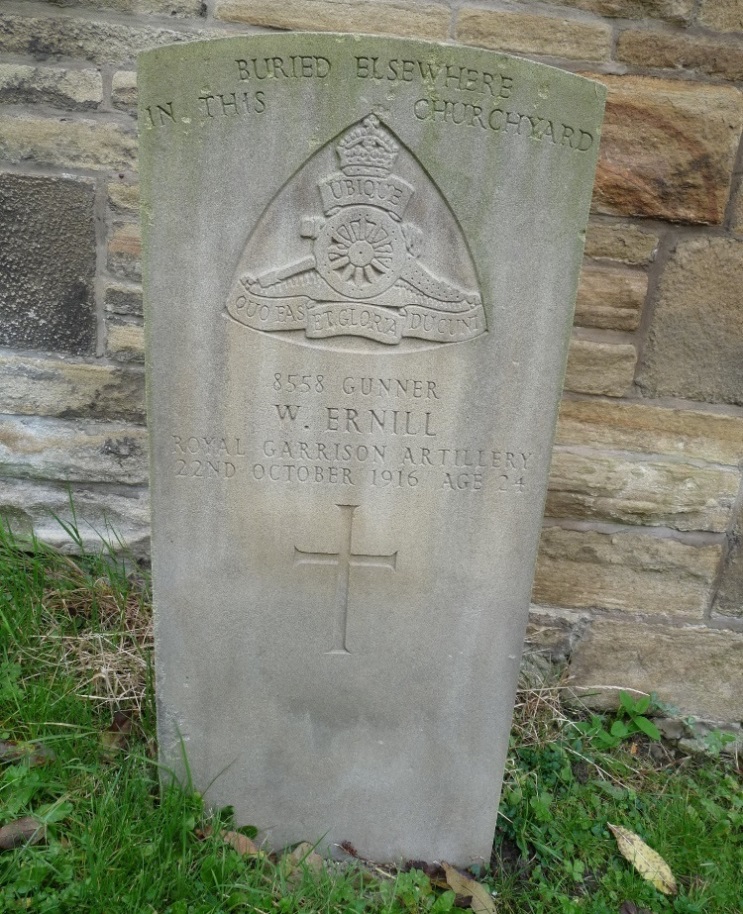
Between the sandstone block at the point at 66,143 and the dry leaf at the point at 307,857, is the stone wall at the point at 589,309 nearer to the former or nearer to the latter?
the sandstone block at the point at 66,143

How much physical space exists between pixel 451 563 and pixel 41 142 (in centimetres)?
185

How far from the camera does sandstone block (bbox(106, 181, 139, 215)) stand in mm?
2309

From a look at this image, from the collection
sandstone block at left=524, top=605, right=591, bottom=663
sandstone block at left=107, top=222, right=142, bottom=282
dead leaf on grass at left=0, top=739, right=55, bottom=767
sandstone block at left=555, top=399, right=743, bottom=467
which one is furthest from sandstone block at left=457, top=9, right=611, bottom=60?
dead leaf on grass at left=0, top=739, right=55, bottom=767

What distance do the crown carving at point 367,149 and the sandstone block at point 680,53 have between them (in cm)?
112

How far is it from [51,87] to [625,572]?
248cm

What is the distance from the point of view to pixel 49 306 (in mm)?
2422

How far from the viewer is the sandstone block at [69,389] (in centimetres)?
248

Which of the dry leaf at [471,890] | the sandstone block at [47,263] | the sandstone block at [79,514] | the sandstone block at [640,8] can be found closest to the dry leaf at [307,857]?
the dry leaf at [471,890]

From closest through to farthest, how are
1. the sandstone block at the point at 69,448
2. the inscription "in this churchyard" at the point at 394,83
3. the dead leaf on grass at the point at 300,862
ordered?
the inscription "in this churchyard" at the point at 394,83 → the dead leaf on grass at the point at 300,862 → the sandstone block at the point at 69,448

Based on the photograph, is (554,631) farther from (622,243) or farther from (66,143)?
(66,143)

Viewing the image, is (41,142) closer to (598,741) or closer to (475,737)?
(475,737)

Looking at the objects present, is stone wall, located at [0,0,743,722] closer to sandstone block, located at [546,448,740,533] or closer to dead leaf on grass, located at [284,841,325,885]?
sandstone block, located at [546,448,740,533]

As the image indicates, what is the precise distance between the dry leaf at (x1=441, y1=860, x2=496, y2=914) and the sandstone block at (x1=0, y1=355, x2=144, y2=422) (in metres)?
1.78

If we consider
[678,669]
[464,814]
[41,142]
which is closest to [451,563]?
[464,814]
